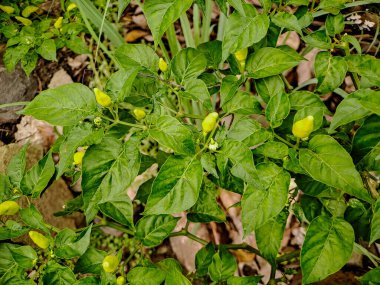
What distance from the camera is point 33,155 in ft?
5.46

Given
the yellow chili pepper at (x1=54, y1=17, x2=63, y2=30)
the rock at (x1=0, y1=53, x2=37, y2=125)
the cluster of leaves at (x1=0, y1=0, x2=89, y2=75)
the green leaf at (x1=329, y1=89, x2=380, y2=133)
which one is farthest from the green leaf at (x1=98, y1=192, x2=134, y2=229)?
the rock at (x1=0, y1=53, x2=37, y2=125)

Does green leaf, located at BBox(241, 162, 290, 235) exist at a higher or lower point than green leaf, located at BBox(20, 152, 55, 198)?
lower

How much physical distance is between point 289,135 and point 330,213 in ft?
0.90

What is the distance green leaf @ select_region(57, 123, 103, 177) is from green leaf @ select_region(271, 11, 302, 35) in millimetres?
509

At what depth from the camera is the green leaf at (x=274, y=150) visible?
87 cm

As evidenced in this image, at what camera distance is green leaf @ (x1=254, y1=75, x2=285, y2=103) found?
1021 millimetres

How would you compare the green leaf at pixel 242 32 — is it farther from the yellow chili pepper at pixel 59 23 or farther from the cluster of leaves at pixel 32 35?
the yellow chili pepper at pixel 59 23

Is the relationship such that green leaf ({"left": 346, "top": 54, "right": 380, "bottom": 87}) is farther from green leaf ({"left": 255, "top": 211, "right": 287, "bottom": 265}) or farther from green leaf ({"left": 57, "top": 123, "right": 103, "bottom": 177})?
green leaf ({"left": 57, "top": 123, "right": 103, "bottom": 177})

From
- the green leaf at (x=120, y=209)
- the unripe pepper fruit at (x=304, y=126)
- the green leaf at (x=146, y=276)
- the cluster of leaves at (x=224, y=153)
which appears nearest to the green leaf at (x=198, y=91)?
the cluster of leaves at (x=224, y=153)

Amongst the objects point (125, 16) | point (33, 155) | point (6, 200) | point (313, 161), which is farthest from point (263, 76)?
point (125, 16)

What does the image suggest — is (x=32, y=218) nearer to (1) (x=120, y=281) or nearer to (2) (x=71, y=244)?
(2) (x=71, y=244)

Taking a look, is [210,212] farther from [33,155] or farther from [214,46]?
[33,155]

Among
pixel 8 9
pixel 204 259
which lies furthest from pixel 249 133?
pixel 8 9

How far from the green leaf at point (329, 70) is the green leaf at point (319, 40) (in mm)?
26
